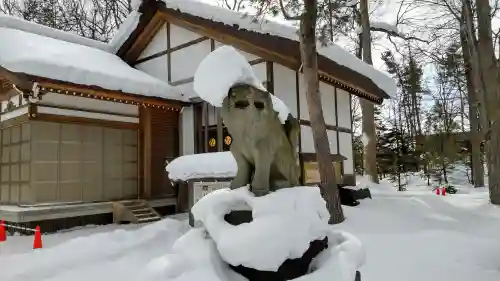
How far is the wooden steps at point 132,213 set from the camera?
8734 millimetres

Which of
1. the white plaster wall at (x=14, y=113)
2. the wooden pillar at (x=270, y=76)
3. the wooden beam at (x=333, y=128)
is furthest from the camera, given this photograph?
the wooden beam at (x=333, y=128)

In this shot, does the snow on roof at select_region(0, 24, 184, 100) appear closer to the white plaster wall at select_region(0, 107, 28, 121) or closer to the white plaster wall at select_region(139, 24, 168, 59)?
the white plaster wall at select_region(139, 24, 168, 59)

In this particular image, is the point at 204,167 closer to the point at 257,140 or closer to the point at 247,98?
the point at 257,140

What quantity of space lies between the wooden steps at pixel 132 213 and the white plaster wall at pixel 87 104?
2.35 metres

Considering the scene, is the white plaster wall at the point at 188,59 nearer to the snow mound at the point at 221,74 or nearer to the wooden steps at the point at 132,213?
the wooden steps at the point at 132,213

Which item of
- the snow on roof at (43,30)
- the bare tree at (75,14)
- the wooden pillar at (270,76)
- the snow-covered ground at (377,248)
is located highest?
the bare tree at (75,14)

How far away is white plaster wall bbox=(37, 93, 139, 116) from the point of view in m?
8.23

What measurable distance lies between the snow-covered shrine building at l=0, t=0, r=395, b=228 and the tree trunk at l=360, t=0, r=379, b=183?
8.30ft

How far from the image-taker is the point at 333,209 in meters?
6.92

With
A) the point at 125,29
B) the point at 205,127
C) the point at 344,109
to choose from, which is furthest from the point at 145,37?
the point at 344,109

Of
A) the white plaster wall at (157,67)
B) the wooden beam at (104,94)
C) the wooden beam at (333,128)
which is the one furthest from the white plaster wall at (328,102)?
the white plaster wall at (157,67)

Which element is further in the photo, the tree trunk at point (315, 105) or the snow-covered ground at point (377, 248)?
the tree trunk at point (315, 105)

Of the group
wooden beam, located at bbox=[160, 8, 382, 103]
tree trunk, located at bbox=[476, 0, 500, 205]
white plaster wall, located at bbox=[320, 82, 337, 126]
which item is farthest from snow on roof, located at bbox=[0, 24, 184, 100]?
tree trunk, located at bbox=[476, 0, 500, 205]

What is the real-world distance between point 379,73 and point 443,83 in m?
15.6
